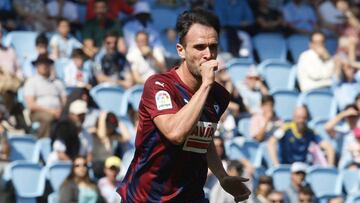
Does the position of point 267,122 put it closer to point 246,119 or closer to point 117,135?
point 246,119

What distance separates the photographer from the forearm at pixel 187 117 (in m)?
5.30

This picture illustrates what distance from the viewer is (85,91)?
12.3m

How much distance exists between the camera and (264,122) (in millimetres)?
12812

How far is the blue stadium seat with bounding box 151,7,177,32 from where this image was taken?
1503cm

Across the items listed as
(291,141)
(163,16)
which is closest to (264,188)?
(291,141)

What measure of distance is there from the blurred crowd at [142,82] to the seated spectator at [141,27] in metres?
0.02

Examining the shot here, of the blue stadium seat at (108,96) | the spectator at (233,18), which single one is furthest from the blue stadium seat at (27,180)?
the spectator at (233,18)

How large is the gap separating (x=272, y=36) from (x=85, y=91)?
4.05 meters

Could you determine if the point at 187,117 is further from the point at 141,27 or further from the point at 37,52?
the point at 141,27

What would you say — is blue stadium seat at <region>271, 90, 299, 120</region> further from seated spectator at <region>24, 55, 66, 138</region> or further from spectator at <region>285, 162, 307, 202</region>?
seated spectator at <region>24, 55, 66, 138</region>

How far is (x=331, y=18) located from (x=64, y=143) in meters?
6.01

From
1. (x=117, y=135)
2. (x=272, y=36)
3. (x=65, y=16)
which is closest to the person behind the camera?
(x=117, y=135)

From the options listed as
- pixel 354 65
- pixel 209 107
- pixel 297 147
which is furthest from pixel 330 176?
pixel 209 107

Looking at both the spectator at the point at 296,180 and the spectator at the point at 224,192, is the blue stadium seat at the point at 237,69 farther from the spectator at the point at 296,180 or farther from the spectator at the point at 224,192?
the spectator at the point at 224,192
